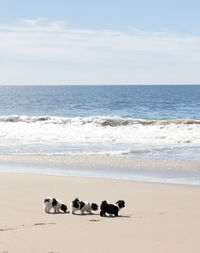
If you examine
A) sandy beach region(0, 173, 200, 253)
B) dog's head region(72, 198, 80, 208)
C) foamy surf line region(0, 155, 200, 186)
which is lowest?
foamy surf line region(0, 155, 200, 186)

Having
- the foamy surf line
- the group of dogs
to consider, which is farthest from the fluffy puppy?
the foamy surf line

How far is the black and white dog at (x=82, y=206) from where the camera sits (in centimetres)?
840

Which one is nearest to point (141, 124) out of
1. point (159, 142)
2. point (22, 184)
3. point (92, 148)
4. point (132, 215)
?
point (159, 142)

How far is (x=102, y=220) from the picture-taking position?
800 cm

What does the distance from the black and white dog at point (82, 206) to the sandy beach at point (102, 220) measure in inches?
4.7

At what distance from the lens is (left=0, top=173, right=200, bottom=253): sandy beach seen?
633 cm

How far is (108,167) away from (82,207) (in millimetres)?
6557

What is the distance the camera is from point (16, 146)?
20625 mm

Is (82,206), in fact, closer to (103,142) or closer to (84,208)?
(84,208)

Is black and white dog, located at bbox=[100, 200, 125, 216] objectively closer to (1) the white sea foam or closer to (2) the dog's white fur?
(2) the dog's white fur

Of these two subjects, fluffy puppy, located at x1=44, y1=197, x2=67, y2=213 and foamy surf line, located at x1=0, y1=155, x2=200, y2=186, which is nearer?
fluffy puppy, located at x1=44, y1=197, x2=67, y2=213

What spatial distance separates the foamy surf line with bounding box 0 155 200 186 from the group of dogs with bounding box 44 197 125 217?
4.15 meters

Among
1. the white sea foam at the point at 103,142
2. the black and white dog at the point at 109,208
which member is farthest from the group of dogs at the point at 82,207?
the white sea foam at the point at 103,142

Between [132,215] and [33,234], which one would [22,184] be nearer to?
[132,215]
